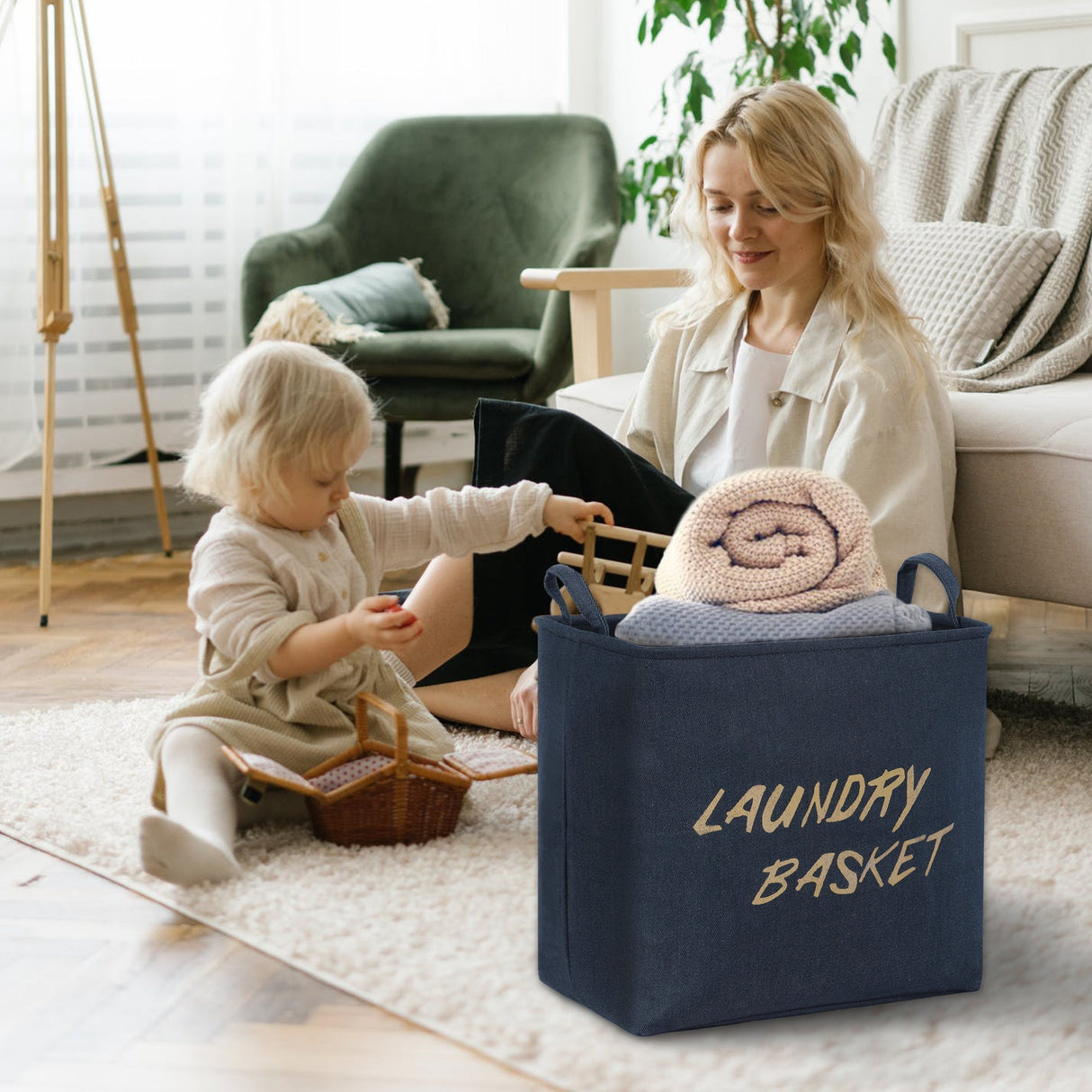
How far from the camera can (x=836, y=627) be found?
0.93 metres

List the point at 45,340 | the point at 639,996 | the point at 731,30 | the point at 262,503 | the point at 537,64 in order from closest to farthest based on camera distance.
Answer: the point at 639,996 → the point at 262,503 → the point at 45,340 → the point at 731,30 → the point at 537,64

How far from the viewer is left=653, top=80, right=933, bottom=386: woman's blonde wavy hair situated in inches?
59.7

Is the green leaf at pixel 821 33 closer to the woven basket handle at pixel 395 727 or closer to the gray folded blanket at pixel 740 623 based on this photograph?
the woven basket handle at pixel 395 727

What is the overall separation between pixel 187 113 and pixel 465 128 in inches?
22.3

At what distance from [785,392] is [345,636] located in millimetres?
572

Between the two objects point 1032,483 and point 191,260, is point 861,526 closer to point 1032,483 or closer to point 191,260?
point 1032,483

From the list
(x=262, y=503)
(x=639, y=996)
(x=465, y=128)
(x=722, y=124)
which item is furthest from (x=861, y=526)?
(x=465, y=128)

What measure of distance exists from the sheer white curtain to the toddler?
163cm

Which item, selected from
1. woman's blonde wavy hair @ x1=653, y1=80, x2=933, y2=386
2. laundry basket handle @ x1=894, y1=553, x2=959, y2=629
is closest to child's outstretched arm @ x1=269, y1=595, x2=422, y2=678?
laundry basket handle @ x1=894, y1=553, x2=959, y2=629

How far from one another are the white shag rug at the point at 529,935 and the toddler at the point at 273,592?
0.27 feet

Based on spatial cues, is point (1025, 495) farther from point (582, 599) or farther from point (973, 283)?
point (582, 599)

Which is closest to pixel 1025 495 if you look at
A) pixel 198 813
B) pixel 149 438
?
pixel 198 813

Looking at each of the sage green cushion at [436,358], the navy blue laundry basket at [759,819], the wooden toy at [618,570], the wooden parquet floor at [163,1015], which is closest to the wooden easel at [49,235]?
the sage green cushion at [436,358]

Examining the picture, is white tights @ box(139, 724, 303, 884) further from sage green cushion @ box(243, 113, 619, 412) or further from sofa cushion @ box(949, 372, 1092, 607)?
sage green cushion @ box(243, 113, 619, 412)
